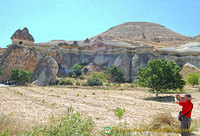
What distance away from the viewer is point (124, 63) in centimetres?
4075

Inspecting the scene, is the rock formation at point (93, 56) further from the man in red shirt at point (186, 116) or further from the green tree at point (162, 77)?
the man in red shirt at point (186, 116)

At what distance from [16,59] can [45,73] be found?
12549mm

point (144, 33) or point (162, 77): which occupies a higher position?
point (144, 33)

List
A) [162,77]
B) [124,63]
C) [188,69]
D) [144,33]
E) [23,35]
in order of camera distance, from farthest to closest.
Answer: [144,33]
[188,69]
[124,63]
[23,35]
[162,77]

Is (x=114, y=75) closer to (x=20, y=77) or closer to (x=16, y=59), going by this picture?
(x=20, y=77)

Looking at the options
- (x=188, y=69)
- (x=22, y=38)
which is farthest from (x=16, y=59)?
(x=188, y=69)

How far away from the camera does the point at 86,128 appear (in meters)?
4.93

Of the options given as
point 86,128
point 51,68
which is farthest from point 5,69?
point 86,128

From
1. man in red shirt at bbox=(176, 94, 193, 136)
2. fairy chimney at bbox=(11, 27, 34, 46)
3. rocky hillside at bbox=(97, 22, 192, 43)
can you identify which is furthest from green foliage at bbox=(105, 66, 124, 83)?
rocky hillside at bbox=(97, 22, 192, 43)

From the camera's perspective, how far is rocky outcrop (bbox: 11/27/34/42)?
38.1 meters

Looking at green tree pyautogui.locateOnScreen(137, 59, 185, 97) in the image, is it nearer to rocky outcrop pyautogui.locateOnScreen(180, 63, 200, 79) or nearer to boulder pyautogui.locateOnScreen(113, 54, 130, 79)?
boulder pyautogui.locateOnScreen(113, 54, 130, 79)

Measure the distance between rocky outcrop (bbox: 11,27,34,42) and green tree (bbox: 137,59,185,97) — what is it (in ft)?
100

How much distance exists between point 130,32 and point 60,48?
71.3 m

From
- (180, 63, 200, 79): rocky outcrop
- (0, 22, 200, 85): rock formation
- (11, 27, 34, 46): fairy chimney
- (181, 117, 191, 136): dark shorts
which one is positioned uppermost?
(11, 27, 34, 46): fairy chimney
